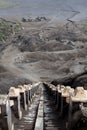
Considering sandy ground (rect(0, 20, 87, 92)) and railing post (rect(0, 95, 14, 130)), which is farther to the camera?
sandy ground (rect(0, 20, 87, 92))

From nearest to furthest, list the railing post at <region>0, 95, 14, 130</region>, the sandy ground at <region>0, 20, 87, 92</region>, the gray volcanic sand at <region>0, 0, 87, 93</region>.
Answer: the railing post at <region>0, 95, 14, 130</region> → the gray volcanic sand at <region>0, 0, 87, 93</region> → the sandy ground at <region>0, 20, 87, 92</region>

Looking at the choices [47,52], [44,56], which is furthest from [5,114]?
[47,52]

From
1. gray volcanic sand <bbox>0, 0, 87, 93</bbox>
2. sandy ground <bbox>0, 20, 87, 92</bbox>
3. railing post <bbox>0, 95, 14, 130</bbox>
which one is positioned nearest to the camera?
railing post <bbox>0, 95, 14, 130</bbox>

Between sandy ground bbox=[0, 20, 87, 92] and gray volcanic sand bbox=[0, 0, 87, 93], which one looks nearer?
gray volcanic sand bbox=[0, 0, 87, 93]

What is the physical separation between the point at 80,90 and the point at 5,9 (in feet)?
516

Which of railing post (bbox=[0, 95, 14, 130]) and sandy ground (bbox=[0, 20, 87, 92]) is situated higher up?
railing post (bbox=[0, 95, 14, 130])

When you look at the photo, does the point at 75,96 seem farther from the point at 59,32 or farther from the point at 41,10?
the point at 41,10

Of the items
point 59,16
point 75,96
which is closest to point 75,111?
point 75,96

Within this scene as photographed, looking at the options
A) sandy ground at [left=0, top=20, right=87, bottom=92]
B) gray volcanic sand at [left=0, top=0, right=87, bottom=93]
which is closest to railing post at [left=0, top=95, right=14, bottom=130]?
gray volcanic sand at [left=0, top=0, right=87, bottom=93]

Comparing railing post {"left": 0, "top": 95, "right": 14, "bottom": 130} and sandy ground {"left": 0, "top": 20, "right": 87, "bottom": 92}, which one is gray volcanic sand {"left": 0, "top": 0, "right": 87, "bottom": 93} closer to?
sandy ground {"left": 0, "top": 20, "right": 87, "bottom": 92}

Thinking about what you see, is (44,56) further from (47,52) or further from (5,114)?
(5,114)

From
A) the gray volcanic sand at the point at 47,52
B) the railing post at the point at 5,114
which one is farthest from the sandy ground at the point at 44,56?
the railing post at the point at 5,114

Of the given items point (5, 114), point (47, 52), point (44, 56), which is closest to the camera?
point (5, 114)

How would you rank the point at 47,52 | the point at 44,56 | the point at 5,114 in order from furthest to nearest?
the point at 47,52, the point at 44,56, the point at 5,114
